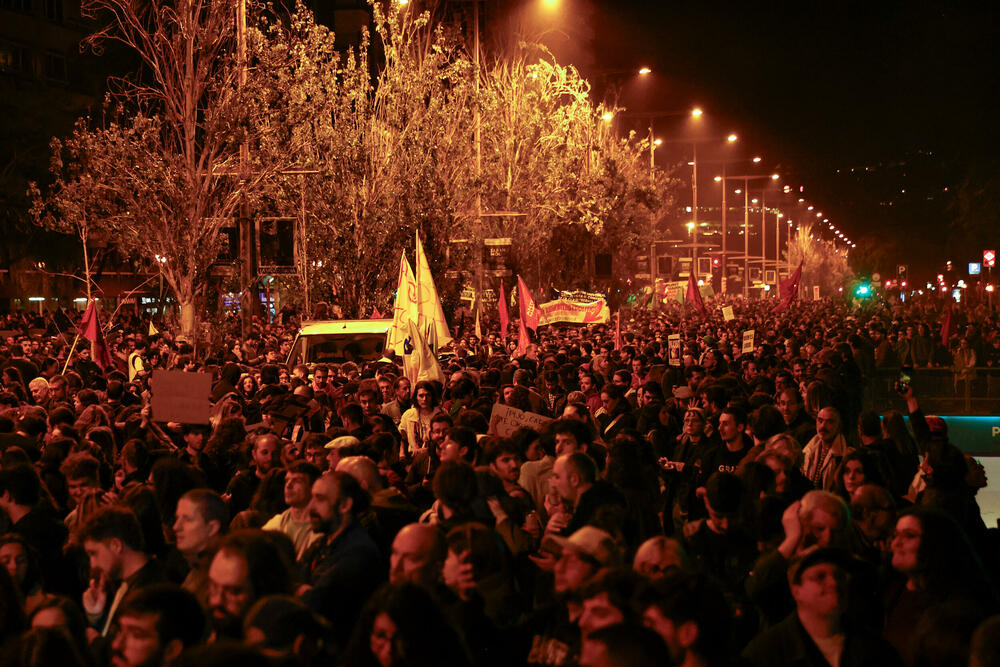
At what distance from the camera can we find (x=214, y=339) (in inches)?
1008

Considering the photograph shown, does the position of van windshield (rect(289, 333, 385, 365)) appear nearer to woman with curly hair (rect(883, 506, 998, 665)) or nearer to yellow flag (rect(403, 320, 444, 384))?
yellow flag (rect(403, 320, 444, 384))

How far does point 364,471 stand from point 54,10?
61193 mm

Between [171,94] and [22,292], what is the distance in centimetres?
3223

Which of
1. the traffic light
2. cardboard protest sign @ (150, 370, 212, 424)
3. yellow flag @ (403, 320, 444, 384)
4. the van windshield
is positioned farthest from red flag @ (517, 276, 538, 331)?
cardboard protest sign @ (150, 370, 212, 424)

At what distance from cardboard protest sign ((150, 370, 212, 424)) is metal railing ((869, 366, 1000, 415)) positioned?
13723mm

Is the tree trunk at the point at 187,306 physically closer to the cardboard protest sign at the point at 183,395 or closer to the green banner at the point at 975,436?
the green banner at the point at 975,436

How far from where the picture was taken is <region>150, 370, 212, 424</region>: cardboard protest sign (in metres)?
10.9

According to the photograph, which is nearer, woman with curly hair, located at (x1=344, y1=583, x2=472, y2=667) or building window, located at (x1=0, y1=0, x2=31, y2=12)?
woman with curly hair, located at (x1=344, y1=583, x2=472, y2=667)

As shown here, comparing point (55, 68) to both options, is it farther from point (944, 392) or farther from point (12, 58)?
point (944, 392)

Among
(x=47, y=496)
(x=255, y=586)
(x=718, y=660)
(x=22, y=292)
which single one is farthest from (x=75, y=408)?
(x=22, y=292)

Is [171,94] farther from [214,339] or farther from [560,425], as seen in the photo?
[560,425]

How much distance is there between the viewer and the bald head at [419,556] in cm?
489

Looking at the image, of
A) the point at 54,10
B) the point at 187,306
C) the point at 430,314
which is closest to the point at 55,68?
the point at 54,10

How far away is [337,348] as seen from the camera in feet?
62.6
